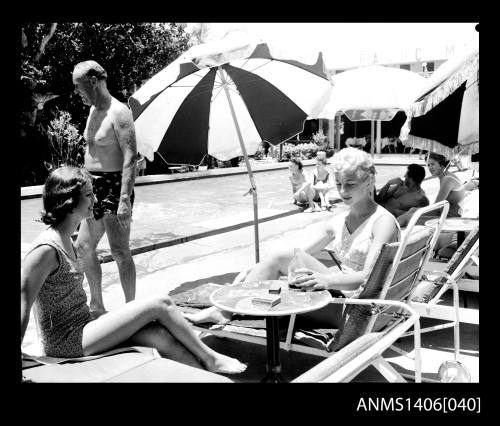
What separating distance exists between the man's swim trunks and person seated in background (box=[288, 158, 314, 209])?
7355 mm

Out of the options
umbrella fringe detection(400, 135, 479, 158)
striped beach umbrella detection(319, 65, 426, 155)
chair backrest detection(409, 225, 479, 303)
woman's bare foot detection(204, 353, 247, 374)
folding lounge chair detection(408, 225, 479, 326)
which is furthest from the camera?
striped beach umbrella detection(319, 65, 426, 155)

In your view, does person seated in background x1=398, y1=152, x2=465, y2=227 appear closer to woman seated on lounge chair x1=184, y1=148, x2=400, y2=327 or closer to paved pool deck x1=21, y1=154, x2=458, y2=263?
woman seated on lounge chair x1=184, y1=148, x2=400, y2=327

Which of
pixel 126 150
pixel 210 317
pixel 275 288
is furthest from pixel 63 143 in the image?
pixel 275 288

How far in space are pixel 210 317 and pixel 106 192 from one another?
1.46m

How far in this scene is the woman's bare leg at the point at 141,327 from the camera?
8.93ft

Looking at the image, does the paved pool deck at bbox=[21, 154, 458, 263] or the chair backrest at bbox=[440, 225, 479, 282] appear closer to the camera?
the chair backrest at bbox=[440, 225, 479, 282]

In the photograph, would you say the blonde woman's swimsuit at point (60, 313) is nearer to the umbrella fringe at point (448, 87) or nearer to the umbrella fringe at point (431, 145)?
the umbrella fringe at point (448, 87)

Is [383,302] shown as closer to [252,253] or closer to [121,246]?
[121,246]

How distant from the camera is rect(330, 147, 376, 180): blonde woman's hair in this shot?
338 centimetres

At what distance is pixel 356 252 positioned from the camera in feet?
11.5

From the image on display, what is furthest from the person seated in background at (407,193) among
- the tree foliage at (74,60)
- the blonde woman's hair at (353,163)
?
the tree foliage at (74,60)

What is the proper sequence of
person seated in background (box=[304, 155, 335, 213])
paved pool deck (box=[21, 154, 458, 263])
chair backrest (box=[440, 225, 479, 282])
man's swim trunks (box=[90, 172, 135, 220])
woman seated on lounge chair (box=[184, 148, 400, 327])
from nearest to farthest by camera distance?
woman seated on lounge chair (box=[184, 148, 400, 327])
chair backrest (box=[440, 225, 479, 282])
man's swim trunks (box=[90, 172, 135, 220])
paved pool deck (box=[21, 154, 458, 263])
person seated in background (box=[304, 155, 335, 213])

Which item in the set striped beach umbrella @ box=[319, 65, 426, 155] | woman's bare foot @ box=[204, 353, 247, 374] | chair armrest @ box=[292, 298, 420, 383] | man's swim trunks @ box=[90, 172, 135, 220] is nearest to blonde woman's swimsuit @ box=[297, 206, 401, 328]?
woman's bare foot @ box=[204, 353, 247, 374]

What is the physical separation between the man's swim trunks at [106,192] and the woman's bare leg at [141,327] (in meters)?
1.67
